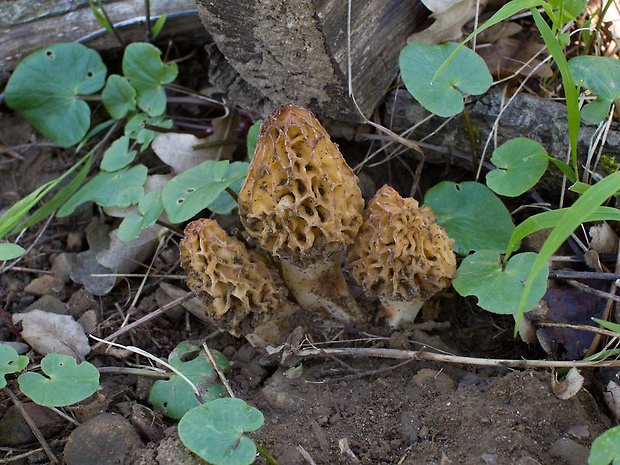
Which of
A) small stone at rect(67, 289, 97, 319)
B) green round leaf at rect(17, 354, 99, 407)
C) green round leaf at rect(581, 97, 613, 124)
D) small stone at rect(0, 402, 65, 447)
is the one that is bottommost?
small stone at rect(67, 289, 97, 319)

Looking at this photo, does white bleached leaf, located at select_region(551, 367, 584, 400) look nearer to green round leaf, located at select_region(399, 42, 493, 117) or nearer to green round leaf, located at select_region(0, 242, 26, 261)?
green round leaf, located at select_region(399, 42, 493, 117)

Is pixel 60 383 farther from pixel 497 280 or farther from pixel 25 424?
pixel 497 280

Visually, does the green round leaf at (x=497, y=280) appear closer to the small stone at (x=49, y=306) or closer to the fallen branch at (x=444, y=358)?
the fallen branch at (x=444, y=358)

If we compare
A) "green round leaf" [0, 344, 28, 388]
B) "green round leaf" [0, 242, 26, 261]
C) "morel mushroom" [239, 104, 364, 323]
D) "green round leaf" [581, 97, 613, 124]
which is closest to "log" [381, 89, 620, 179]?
"green round leaf" [581, 97, 613, 124]

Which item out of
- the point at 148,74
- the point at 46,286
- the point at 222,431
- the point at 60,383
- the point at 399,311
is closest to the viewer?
the point at 222,431

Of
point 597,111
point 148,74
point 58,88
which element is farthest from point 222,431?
point 58,88

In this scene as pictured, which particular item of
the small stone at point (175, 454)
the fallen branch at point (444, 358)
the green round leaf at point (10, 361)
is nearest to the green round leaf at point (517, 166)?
the fallen branch at point (444, 358)
